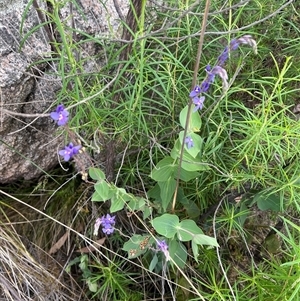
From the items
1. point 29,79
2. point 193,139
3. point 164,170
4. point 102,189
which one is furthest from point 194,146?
point 29,79

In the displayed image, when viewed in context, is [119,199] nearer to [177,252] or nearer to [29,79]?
[177,252]

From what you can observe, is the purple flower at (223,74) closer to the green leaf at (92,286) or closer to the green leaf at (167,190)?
the green leaf at (167,190)

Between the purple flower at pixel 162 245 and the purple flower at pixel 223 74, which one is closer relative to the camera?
the purple flower at pixel 223 74

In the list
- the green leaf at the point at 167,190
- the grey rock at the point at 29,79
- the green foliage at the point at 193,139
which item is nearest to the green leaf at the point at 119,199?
the green foliage at the point at 193,139

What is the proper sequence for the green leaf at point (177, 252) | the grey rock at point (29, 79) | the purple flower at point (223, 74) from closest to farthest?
the purple flower at point (223, 74), the green leaf at point (177, 252), the grey rock at point (29, 79)

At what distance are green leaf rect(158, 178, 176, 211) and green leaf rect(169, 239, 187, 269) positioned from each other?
93mm

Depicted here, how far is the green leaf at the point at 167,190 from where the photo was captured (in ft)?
3.73

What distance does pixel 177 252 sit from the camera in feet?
3.83

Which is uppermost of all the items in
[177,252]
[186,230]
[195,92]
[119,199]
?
[195,92]

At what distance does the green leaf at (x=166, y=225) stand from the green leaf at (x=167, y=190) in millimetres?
84

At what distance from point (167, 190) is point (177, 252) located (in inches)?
6.6

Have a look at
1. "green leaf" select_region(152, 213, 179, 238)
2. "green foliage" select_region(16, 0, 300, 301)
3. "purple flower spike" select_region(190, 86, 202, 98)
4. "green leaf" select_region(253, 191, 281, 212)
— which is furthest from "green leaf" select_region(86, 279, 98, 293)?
"purple flower spike" select_region(190, 86, 202, 98)

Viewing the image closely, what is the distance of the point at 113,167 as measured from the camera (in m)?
1.33

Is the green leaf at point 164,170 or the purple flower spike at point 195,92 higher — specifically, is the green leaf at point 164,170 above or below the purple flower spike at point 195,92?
below
